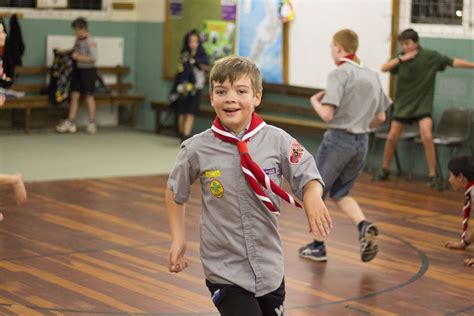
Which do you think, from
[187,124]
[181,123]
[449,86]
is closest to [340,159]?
[449,86]

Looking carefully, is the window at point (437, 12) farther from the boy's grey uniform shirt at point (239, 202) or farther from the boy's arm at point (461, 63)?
the boy's grey uniform shirt at point (239, 202)

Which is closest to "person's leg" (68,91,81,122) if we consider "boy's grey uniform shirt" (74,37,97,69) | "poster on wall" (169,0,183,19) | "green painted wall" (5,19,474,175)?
"boy's grey uniform shirt" (74,37,97,69)

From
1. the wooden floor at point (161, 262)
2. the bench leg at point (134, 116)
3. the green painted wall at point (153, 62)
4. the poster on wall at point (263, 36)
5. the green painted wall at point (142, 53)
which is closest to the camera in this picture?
the wooden floor at point (161, 262)

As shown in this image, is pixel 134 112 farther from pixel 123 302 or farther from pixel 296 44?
pixel 123 302

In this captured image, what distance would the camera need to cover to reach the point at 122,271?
663 centimetres

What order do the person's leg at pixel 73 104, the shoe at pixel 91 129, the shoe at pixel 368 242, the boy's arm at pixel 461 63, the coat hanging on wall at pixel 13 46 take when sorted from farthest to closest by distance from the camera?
the shoe at pixel 91 129, the person's leg at pixel 73 104, the coat hanging on wall at pixel 13 46, the boy's arm at pixel 461 63, the shoe at pixel 368 242

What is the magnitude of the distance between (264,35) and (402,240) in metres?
6.21

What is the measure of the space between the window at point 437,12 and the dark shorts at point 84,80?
5274 millimetres

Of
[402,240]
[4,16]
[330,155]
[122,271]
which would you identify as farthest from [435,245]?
[4,16]

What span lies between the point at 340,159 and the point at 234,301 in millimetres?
3426

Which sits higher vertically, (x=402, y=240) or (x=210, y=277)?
(x=210, y=277)

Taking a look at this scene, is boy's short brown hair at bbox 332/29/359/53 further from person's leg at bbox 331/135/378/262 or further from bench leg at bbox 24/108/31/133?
bench leg at bbox 24/108/31/133

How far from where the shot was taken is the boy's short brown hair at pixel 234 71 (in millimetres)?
3820

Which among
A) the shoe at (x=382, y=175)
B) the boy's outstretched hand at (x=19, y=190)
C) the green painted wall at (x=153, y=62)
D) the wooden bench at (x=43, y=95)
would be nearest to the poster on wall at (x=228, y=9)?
the green painted wall at (x=153, y=62)
